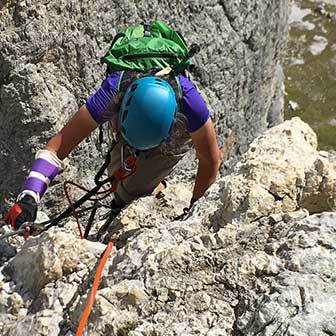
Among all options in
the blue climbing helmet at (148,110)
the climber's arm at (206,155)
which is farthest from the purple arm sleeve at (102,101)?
the climber's arm at (206,155)

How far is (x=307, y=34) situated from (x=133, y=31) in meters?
67.3

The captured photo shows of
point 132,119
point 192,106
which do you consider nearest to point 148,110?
point 132,119

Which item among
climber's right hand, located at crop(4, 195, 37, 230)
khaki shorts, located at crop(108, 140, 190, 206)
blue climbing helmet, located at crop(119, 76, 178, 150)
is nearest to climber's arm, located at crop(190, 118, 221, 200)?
blue climbing helmet, located at crop(119, 76, 178, 150)

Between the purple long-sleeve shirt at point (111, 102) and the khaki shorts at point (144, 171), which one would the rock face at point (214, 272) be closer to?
the purple long-sleeve shirt at point (111, 102)

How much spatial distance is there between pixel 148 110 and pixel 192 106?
2.78ft

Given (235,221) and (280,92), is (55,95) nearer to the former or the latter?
(235,221)

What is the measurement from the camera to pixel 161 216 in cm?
1066

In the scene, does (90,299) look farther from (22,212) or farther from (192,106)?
(192,106)

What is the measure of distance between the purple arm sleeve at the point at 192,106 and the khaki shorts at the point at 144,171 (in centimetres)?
169

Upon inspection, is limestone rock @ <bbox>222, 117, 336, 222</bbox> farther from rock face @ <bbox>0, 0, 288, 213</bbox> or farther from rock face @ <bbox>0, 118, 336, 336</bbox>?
rock face @ <bbox>0, 0, 288, 213</bbox>

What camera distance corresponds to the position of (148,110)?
837 centimetres

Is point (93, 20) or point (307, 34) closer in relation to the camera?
point (93, 20)

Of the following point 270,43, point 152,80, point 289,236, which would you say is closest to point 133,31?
point 152,80

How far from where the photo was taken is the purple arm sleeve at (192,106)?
8898 mm
